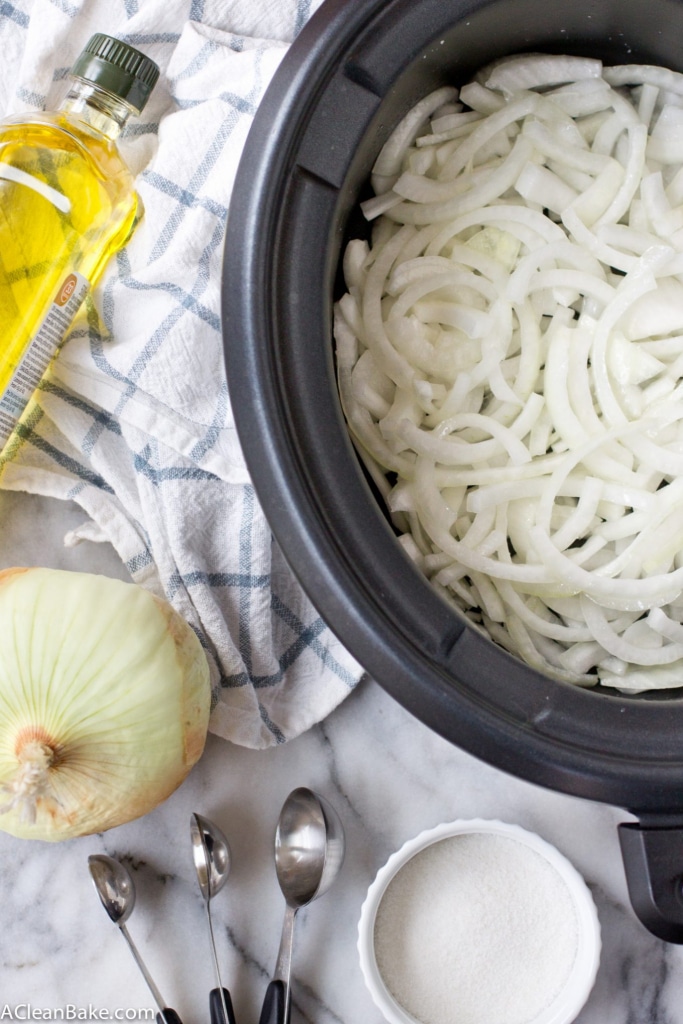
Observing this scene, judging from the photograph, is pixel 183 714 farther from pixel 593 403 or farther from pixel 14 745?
pixel 593 403

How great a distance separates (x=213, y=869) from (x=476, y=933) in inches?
12.0

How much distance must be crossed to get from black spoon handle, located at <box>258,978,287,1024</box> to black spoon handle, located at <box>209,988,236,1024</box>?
0.12 feet

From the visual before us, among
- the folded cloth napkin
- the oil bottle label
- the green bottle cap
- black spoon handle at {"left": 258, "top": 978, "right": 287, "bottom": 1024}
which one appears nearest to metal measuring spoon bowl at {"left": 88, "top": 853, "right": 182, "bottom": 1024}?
black spoon handle at {"left": 258, "top": 978, "right": 287, "bottom": 1024}

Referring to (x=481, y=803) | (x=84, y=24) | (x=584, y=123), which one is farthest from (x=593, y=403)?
(x=84, y=24)

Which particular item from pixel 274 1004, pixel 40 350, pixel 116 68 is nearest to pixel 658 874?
pixel 274 1004

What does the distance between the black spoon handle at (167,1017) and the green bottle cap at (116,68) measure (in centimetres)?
98

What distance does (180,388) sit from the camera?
101 centimetres

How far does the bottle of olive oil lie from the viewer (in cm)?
97

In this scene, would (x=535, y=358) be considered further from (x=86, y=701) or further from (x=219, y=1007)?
(x=219, y=1007)

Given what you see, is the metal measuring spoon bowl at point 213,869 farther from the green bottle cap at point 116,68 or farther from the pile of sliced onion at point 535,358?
the green bottle cap at point 116,68

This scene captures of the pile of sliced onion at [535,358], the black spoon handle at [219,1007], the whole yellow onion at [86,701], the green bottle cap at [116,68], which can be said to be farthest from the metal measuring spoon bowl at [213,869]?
the green bottle cap at [116,68]

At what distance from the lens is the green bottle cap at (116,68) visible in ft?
3.07

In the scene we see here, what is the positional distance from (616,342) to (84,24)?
2.26ft

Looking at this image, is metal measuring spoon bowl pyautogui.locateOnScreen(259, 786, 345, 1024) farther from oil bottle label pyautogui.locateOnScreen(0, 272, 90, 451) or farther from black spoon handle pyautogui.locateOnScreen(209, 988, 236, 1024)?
oil bottle label pyautogui.locateOnScreen(0, 272, 90, 451)
